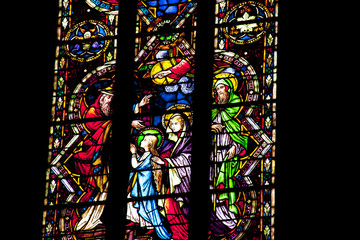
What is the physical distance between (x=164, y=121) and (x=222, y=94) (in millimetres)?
590

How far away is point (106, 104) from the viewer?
42.5 feet

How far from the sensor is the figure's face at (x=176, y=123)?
41.4 ft

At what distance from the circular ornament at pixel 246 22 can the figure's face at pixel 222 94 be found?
52 cm

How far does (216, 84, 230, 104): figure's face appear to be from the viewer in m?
12.6

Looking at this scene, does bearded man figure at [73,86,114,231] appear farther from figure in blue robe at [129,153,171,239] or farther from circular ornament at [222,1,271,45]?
circular ornament at [222,1,271,45]

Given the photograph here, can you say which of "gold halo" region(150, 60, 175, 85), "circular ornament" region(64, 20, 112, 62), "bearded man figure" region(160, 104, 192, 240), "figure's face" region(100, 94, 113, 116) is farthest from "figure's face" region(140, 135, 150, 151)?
"circular ornament" region(64, 20, 112, 62)

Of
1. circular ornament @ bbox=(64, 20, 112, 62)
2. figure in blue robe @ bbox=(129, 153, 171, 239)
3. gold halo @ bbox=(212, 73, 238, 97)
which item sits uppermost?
circular ornament @ bbox=(64, 20, 112, 62)

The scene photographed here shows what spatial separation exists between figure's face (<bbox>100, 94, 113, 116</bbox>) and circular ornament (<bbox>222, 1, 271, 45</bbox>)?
1260 millimetres

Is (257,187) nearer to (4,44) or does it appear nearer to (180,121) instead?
(180,121)

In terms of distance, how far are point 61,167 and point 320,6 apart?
281 centimetres

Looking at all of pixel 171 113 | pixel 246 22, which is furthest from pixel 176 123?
pixel 246 22

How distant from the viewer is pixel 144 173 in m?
12.4

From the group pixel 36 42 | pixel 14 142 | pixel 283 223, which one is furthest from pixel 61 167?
pixel 283 223

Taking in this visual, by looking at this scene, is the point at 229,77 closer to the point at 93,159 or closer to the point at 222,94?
the point at 222,94
